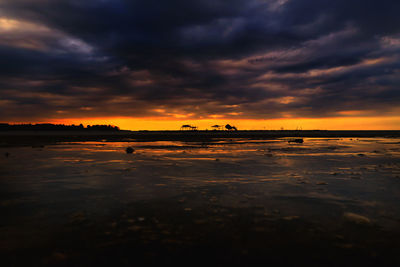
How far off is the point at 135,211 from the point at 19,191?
16.2 feet

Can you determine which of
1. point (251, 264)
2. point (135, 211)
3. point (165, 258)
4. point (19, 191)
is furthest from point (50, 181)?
point (251, 264)

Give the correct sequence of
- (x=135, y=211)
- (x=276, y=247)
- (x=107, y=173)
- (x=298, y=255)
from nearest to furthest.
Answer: (x=298, y=255), (x=276, y=247), (x=135, y=211), (x=107, y=173)

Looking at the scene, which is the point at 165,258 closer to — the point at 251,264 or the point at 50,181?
the point at 251,264

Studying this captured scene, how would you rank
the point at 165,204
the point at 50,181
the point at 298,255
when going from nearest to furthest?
the point at 298,255 → the point at 165,204 → the point at 50,181

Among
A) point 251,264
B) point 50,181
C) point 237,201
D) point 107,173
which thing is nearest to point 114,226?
point 251,264

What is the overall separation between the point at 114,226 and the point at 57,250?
4.15 ft

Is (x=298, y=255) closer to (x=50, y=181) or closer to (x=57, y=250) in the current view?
(x=57, y=250)

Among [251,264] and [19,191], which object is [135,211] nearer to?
[251,264]

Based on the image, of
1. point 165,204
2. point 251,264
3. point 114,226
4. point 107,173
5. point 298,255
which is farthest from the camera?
point 107,173

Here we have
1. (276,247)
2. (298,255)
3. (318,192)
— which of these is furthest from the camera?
(318,192)

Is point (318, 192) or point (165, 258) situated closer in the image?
point (165, 258)

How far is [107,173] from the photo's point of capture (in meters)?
12.4

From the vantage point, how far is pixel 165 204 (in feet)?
23.6

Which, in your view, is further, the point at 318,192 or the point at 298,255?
the point at 318,192
